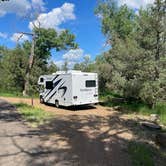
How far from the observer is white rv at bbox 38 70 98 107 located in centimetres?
1992

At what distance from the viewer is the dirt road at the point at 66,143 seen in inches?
308

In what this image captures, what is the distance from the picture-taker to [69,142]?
10.1 metres

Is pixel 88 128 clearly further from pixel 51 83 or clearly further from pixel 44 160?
pixel 51 83

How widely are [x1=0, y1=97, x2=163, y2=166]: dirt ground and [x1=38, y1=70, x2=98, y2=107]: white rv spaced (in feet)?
15.9

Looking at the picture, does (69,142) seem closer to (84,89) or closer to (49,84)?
(84,89)

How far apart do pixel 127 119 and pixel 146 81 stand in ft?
12.0

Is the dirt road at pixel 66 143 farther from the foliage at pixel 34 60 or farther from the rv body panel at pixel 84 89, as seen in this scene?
the foliage at pixel 34 60

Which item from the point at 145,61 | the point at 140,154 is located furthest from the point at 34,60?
the point at 140,154

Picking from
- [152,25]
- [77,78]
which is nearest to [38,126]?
[77,78]

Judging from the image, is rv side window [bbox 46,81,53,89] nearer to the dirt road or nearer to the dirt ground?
the dirt ground

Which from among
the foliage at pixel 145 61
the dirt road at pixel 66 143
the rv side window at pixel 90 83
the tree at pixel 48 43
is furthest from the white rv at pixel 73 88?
the tree at pixel 48 43

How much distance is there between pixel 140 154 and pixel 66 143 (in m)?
2.55

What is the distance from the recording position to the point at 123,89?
21094 mm

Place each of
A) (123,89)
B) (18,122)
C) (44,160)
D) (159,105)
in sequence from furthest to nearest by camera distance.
A: (123,89) → (159,105) → (18,122) → (44,160)
